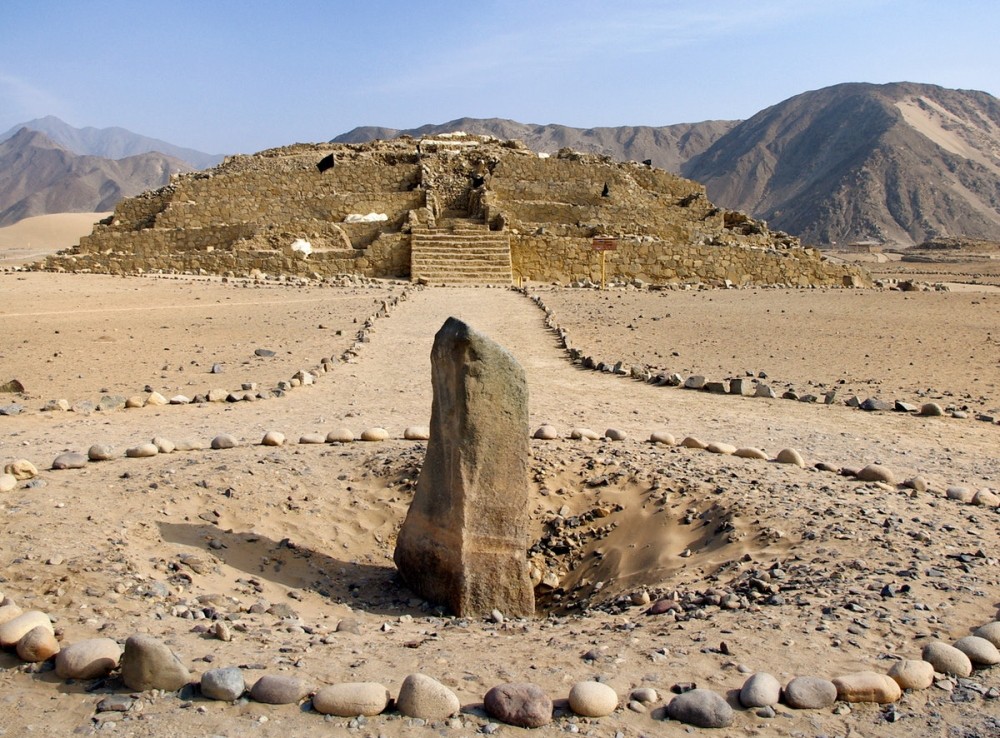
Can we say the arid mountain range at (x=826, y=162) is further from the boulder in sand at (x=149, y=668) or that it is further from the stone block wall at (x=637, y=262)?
the boulder in sand at (x=149, y=668)

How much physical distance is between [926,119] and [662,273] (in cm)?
8366

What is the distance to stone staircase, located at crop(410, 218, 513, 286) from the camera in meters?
20.7

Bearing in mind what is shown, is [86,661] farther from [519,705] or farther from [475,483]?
[475,483]

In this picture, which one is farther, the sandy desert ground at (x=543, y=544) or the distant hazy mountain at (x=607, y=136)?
the distant hazy mountain at (x=607, y=136)

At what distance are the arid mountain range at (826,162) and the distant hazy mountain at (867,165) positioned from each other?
12cm

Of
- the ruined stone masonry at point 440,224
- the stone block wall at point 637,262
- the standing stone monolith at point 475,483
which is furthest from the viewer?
the stone block wall at point 637,262

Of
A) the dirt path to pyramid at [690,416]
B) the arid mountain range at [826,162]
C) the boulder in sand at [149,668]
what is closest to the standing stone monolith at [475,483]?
the boulder in sand at [149,668]

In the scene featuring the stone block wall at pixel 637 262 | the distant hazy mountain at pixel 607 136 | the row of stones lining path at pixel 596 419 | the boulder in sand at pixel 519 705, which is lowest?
the boulder in sand at pixel 519 705

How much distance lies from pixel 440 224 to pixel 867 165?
61309mm

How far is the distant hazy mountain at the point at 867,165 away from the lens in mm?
72125

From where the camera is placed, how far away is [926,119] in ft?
304

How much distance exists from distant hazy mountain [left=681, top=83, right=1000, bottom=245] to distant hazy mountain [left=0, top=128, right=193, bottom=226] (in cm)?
5955

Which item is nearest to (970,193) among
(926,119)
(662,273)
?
(926,119)

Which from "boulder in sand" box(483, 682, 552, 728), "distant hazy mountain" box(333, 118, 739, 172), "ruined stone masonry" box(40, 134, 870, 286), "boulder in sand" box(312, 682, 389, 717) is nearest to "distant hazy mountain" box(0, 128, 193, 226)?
"distant hazy mountain" box(333, 118, 739, 172)
